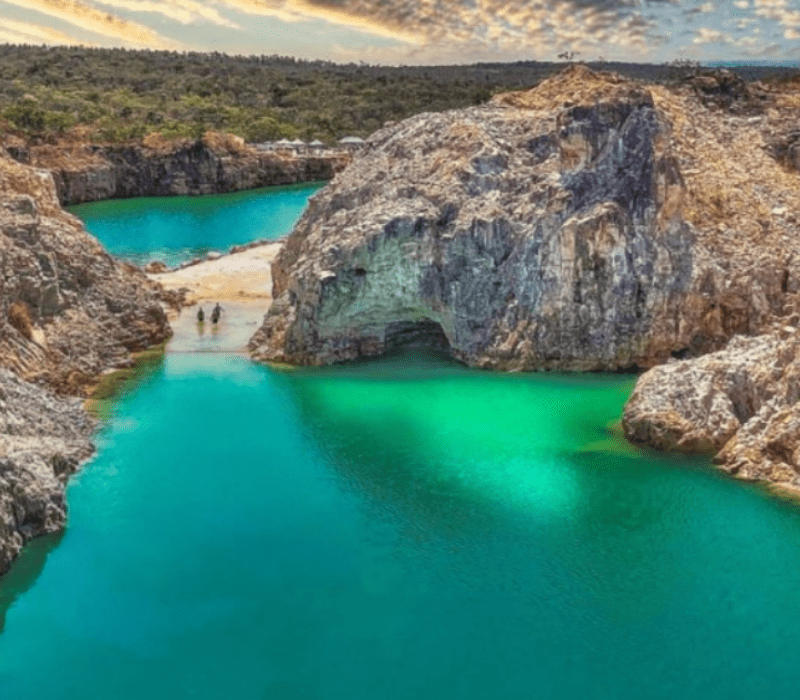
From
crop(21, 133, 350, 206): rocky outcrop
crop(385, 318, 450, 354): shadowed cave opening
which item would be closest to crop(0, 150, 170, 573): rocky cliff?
crop(385, 318, 450, 354): shadowed cave opening

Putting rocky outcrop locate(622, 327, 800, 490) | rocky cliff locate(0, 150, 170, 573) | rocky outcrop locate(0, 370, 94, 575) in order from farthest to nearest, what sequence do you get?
1. rocky outcrop locate(622, 327, 800, 490)
2. rocky cliff locate(0, 150, 170, 573)
3. rocky outcrop locate(0, 370, 94, 575)

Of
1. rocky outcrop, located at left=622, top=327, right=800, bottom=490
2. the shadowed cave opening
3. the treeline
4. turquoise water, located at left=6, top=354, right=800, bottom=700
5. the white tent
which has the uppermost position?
the treeline

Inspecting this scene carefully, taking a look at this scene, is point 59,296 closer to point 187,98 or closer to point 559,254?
point 559,254

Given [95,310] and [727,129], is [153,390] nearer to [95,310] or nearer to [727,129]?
[95,310]

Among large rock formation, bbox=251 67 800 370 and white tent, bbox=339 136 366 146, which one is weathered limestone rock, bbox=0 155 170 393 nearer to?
large rock formation, bbox=251 67 800 370

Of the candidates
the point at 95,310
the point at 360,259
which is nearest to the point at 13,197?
the point at 95,310

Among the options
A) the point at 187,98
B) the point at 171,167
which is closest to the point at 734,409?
the point at 171,167
